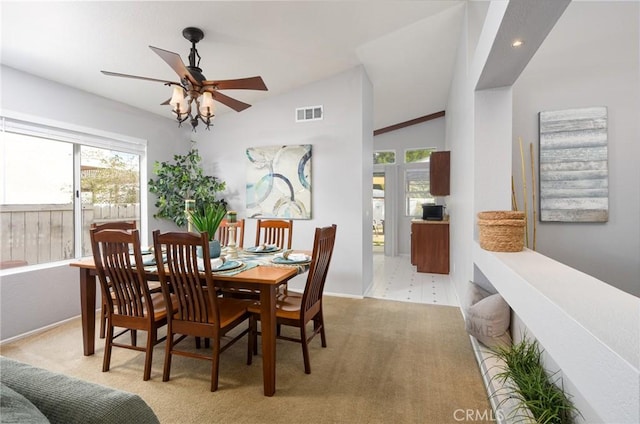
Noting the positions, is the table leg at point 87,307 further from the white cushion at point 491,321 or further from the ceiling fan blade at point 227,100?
the white cushion at point 491,321

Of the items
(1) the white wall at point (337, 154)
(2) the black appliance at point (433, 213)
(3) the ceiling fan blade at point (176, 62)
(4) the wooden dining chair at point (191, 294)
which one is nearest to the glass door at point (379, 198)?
(2) the black appliance at point (433, 213)

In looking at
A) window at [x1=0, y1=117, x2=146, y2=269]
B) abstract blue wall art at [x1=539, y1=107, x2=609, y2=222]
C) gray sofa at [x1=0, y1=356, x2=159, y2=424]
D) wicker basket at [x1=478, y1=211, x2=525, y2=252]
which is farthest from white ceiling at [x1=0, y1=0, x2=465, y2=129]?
gray sofa at [x1=0, y1=356, x2=159, y2=424]

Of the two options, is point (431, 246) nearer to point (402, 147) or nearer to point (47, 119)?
point (402, 147)

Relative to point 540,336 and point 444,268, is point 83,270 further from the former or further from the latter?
point 444,268

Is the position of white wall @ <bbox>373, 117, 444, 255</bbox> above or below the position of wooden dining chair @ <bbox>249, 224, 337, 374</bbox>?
above

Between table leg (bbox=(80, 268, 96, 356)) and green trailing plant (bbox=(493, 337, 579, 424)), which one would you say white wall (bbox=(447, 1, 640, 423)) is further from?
table leg (bbox=(80, 268, 96, 356))

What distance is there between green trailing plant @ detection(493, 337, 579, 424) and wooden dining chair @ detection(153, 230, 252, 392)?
175 centimetres

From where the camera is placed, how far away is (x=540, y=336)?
46.7 inches

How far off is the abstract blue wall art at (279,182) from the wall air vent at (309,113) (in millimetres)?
377

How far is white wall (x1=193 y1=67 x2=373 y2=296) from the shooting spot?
4.04 meters

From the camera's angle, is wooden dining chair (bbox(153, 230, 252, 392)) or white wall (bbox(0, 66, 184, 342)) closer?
wooden dining chair (bbox(153, 230, 252, 392))

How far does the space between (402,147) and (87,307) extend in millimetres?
6462

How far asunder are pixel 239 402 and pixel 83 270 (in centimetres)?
165

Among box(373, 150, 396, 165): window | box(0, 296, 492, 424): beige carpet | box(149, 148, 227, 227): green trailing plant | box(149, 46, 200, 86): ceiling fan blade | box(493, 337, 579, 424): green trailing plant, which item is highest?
box(373, 150, 396, 165): window
